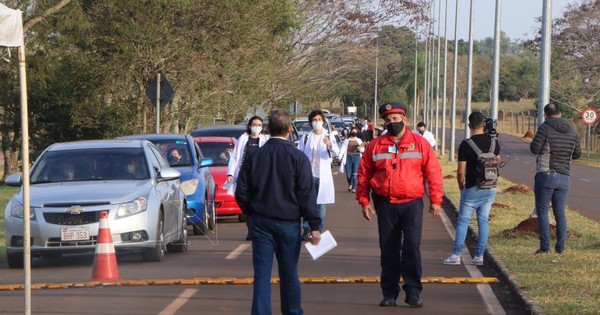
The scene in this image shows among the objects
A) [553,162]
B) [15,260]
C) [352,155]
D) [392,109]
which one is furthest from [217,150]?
[392,109]

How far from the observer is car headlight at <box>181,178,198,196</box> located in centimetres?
1765

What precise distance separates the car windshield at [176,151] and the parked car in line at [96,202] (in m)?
3.28

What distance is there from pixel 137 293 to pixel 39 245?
2425mm

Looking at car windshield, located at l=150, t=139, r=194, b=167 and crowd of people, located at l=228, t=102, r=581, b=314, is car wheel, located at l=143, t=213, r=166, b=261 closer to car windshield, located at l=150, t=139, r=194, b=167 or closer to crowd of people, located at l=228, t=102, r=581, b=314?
crowd of people, located at l=228, t=102, r=581, b=314

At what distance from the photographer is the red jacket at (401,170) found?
33.7 ft

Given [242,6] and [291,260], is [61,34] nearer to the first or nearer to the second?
[242,6]

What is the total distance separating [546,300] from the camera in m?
10.0

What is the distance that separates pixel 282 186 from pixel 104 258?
4.19 m

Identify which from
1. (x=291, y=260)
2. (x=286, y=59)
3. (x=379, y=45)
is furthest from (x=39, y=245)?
(x=379, y=45)

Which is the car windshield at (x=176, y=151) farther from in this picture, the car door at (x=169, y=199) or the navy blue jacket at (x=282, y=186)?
the navy blue jacket at (x=282, y=186)

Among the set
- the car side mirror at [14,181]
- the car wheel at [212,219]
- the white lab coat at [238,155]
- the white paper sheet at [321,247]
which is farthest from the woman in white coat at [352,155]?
the white paper sheet at [321,247]

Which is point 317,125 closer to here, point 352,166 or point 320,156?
point 320,156

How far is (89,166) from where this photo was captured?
48.3ft

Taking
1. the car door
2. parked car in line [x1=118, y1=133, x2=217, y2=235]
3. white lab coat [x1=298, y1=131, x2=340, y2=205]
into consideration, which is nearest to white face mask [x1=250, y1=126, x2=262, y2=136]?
white lab coat [x1=298, y1=131, x2=340, y2=205]
